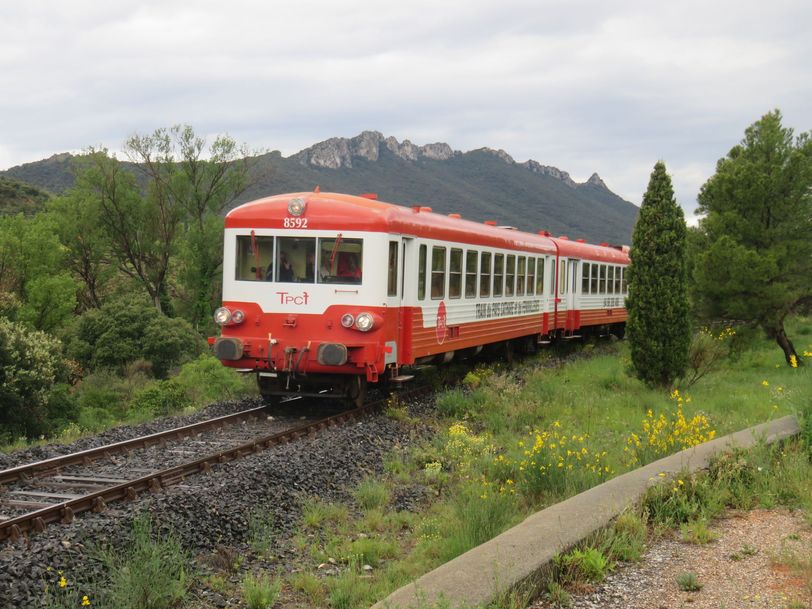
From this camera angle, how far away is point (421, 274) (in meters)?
13.0

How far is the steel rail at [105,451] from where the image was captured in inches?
319

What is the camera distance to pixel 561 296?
22.0 metres

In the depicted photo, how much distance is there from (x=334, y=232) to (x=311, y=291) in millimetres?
867

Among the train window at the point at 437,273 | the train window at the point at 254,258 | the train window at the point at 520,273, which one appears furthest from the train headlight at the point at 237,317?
the train window at the point at 520,273

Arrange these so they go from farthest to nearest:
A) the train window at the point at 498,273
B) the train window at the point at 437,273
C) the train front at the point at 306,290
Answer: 1. the train window at the point at 498,273
2. the train window at the point at 437,273
3. the train front at the point at 306,290

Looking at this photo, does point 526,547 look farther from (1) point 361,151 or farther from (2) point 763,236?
(1) point 361,151

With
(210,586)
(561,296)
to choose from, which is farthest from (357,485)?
(561,296)

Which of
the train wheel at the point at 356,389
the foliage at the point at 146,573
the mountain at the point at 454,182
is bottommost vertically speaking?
the foliage at the point at 146,573

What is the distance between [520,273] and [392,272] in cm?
687

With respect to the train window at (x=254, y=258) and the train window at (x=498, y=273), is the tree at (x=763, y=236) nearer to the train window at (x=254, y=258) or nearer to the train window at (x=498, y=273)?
the train window at (x=498, y=273)

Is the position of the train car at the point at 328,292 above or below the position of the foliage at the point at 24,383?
above

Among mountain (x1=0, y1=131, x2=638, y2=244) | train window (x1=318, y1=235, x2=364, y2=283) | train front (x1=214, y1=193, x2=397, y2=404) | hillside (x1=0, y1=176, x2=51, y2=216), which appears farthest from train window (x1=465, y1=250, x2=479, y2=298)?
mountain (x1=0, y1=131, x2=638, y2=244)

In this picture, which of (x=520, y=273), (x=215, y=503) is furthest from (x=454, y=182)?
(x=215, y=503)

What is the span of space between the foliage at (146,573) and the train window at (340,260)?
5.85 meters
